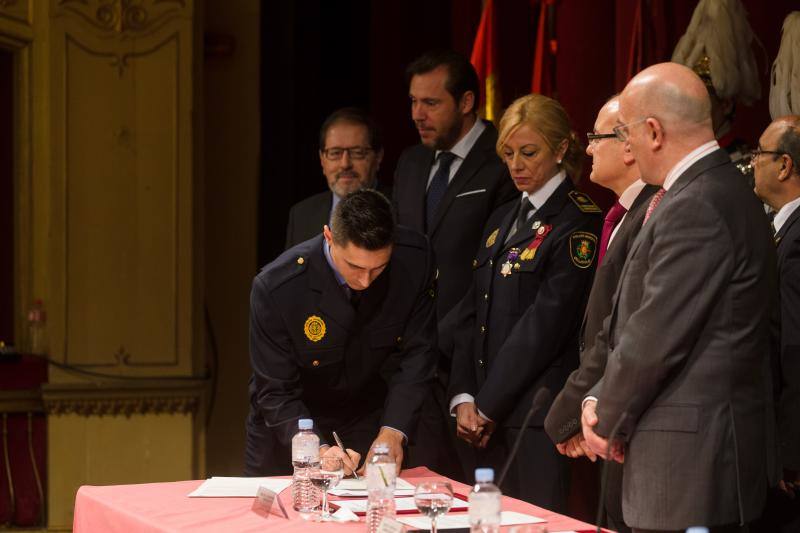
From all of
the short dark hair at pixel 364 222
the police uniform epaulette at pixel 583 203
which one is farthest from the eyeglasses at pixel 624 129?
the police uniform epaulette at pixel 583 203

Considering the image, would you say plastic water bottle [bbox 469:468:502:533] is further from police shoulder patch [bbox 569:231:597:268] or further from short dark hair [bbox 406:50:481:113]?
short dark hair [bbox 406:50:481:113]

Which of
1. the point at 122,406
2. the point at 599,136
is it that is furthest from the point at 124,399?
the point at 599,136

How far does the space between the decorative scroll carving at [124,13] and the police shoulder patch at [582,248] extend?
246 cm

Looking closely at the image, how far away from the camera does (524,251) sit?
340 cm

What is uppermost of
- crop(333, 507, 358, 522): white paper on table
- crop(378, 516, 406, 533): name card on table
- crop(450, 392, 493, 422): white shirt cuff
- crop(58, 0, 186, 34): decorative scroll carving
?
crop(58, 0, 186, 34): decorative scroll carving

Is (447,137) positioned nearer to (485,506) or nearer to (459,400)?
(459,400)

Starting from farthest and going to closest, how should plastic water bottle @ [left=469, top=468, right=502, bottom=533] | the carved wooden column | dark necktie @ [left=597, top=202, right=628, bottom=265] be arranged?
the carved wooden column → dark necktie @ [left=597, top=202, right=628, bottom=265] → plastic water bottle @ [left=469, top=468, right=502, bottom=533]

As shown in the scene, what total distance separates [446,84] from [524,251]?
796mm

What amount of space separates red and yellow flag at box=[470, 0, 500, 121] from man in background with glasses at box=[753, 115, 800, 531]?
1.79 metres

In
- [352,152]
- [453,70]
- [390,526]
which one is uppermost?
[453,70]

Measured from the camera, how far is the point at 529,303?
341 cm

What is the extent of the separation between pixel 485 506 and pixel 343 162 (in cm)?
220

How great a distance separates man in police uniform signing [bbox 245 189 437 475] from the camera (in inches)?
122

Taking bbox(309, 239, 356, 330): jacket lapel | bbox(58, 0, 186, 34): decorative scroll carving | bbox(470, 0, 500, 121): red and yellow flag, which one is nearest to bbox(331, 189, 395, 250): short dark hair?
bbox(309, 239, 356, 330): jacket lapel
